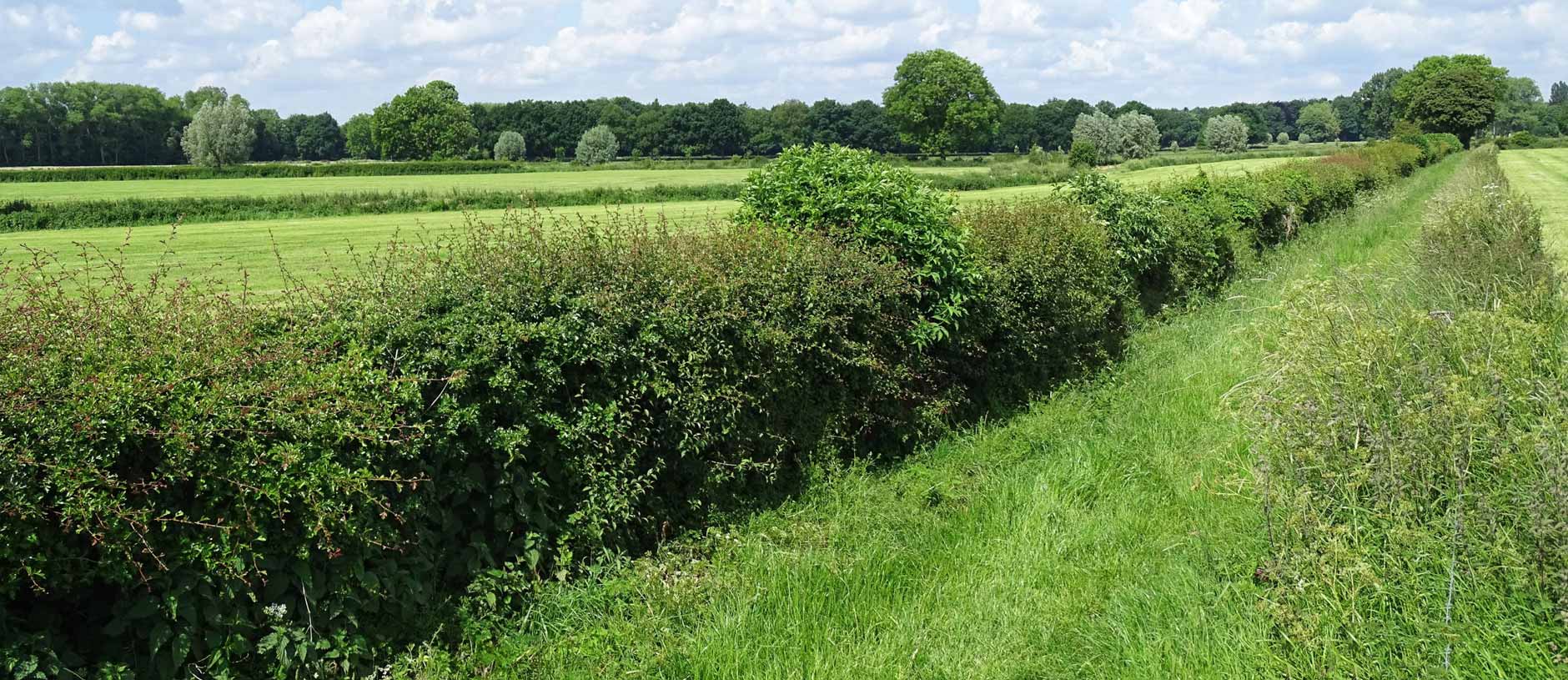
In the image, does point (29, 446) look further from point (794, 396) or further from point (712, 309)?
point (794, 396)

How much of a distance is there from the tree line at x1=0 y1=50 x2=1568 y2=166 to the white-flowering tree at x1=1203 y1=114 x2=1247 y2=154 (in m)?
1.54

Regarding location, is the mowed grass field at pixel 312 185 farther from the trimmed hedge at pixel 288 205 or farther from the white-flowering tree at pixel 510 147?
the white-flowering tree at pixel 510 147

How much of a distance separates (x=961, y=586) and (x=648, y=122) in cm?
10094

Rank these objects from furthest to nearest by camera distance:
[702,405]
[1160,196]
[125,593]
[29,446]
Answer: [1160,196]
[702,405]
[125,593]
[29,446]

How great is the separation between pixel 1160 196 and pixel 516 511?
11754 millimetres

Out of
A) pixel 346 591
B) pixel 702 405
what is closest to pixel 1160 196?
pixel 702 405

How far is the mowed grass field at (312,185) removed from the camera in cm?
4259

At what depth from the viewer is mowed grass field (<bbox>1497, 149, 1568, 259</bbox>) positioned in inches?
685

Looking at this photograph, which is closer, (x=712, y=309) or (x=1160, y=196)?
(x=712, y=309)

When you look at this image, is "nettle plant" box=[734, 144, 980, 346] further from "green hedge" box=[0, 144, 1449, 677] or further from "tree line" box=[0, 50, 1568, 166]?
"tree line" box=[0, 50, 1568, 166]

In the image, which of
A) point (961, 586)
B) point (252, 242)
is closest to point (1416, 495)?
point (961, 586)

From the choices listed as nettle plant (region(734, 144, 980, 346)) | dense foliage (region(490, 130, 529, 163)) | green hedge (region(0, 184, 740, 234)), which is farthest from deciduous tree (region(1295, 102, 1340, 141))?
nettle plant (region(734, 144, 980, 346))

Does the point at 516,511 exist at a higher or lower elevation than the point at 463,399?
lower

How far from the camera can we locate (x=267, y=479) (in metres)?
3.55
